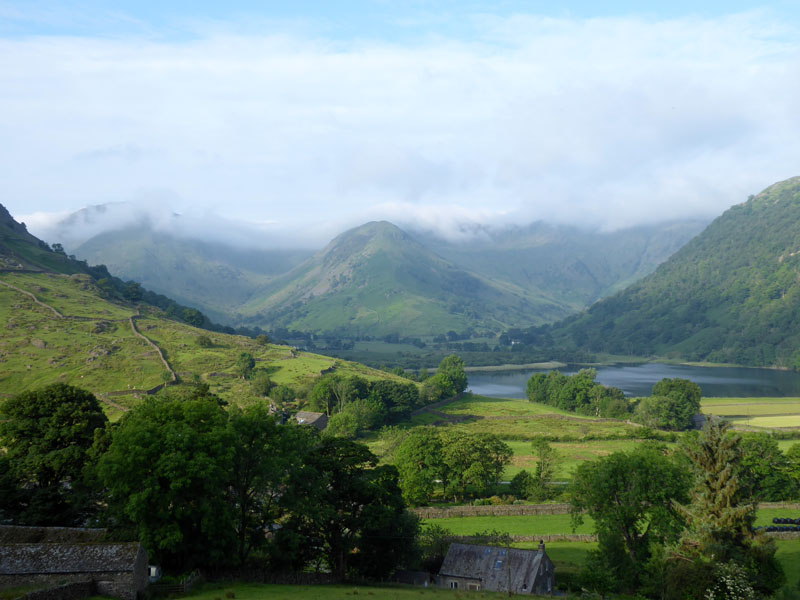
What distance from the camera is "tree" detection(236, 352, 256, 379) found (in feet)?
384

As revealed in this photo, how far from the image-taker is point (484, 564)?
3575 cm

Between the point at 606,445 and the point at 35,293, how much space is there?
129 metres

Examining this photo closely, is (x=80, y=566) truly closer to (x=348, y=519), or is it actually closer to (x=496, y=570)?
(x=348, y=519)

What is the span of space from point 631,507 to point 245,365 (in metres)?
93.5

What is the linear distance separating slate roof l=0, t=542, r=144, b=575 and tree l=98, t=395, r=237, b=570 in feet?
7.85

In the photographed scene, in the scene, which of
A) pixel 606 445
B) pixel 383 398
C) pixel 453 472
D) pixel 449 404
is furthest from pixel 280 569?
pixel 449 404

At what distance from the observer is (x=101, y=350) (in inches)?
4424

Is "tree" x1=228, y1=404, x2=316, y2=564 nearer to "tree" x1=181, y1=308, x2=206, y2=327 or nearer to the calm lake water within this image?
the calm lake water

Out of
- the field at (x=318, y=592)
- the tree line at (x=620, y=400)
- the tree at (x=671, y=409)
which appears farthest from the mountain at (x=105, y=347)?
the field at (x=318, y=592)

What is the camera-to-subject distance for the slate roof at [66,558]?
24703mm

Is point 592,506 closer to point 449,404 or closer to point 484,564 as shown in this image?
point 484,564

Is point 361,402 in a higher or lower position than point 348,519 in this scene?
lower

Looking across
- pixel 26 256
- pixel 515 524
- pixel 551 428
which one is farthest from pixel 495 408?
pixel 26 256

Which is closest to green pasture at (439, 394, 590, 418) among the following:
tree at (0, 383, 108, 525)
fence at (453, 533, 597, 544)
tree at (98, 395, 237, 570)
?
fence at (453, 533, 597, 544)
